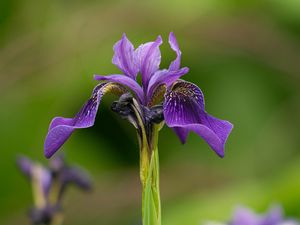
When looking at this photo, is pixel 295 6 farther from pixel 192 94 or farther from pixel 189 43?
pixel 192 94

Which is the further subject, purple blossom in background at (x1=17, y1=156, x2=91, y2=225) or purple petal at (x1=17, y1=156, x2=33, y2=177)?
purple petal at (x1=17, y1=156, x2=33, y2=177)

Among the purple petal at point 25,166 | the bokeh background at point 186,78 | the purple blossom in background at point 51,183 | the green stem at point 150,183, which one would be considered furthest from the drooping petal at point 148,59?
the bokeh background at point 186,78

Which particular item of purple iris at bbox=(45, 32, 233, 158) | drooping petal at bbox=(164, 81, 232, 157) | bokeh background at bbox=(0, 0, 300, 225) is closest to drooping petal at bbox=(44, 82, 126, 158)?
purple iris at bbox=(45, 32, 233, 158)

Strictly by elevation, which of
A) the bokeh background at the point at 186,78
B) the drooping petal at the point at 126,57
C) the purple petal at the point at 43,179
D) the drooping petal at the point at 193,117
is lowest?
the drooping petal at the point at 193,117

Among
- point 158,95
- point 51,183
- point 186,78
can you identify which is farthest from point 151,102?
point 186,78

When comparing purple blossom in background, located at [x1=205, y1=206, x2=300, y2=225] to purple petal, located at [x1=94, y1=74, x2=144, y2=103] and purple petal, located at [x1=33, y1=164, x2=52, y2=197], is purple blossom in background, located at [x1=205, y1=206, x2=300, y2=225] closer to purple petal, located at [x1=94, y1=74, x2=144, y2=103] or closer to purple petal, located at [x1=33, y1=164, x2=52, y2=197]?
purple petal, located at [x1=33, y1=164, x2=52, y2=197]

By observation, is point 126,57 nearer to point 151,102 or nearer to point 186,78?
point 151,102

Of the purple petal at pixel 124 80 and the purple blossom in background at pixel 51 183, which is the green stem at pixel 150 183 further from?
the purple blossom in background at pixel 51 183
